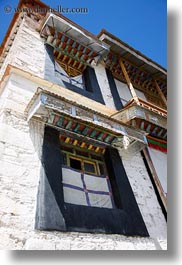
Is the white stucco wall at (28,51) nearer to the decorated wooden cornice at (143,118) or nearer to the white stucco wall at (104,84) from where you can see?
the white stucco wall at (104,84)

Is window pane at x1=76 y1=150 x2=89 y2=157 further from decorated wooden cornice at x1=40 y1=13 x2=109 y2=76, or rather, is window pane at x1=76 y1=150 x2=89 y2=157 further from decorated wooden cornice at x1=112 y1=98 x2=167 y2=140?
decorated wooden cornice at x1=40 y1=13 x2=109 y2=76

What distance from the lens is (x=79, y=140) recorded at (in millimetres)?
3934

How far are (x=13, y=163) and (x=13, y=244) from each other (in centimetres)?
97

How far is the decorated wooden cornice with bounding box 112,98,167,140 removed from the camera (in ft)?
15.3

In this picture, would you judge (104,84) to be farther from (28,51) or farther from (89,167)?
(89,167)

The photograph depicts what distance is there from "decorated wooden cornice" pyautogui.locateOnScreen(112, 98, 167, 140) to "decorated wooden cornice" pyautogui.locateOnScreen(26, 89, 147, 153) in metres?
0.57

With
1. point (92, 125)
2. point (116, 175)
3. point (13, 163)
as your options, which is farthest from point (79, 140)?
point (13, 163)

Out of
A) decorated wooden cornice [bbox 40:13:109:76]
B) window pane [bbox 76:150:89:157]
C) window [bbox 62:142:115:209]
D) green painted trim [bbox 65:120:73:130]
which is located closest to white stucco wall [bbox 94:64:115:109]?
decorated wooden cornice [bbox 40:13:109:76]

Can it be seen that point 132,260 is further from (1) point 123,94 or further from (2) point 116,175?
(1) point 123,94

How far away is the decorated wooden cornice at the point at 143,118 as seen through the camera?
4.67m

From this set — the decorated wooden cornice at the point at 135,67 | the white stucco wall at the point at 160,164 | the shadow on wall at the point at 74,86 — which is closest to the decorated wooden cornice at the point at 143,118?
the white stucco wall at the point at 160,164

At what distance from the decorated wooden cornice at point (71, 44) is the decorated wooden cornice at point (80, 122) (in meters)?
2.76

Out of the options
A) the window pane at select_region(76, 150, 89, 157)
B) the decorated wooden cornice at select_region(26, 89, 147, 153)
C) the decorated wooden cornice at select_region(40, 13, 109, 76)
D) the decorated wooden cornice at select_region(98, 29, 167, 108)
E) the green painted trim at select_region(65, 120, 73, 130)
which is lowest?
the window pane at select_region(76, 150, 89, 157)

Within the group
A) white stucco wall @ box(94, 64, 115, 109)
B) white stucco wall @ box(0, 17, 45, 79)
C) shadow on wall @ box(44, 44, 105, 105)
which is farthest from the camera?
white stucco wall @ box(94, 64, 115, 109)
